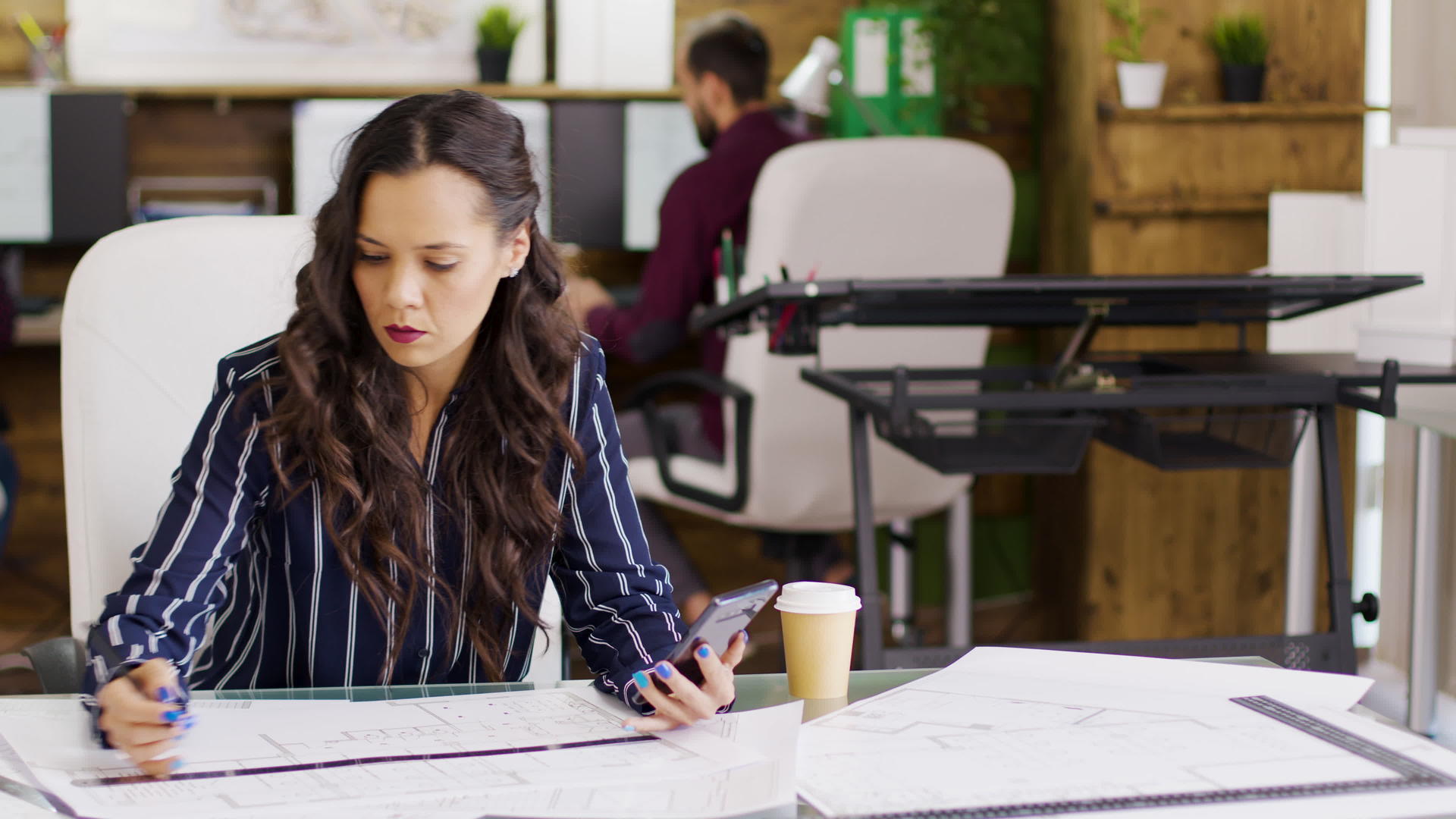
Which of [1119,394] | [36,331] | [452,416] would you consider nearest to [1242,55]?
[1119,394]

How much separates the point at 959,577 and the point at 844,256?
92 cm

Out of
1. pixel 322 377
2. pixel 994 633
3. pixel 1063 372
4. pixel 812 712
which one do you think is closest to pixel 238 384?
pixel 322 377

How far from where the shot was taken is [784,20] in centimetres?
357

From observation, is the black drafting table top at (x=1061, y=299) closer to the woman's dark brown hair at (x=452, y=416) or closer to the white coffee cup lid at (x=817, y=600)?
the woman's dark brown hair at (x=452, y=416)

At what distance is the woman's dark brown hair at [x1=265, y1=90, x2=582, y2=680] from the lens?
3.75 ft

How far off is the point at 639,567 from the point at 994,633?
2271 millimetres

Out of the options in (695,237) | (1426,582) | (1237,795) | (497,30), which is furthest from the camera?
(497,30)

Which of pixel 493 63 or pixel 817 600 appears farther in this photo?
pixel 493 63

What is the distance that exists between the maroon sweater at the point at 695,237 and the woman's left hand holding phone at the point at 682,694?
5.74 ft

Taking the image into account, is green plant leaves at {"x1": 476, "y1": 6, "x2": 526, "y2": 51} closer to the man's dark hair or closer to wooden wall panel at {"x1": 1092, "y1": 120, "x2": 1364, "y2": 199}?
the man's dark hair

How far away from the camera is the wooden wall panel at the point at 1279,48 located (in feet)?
9.09

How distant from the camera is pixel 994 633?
332 centimetres

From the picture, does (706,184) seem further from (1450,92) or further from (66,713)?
(66,713)

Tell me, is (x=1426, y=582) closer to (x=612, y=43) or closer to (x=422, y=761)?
(x=422, y=761)
